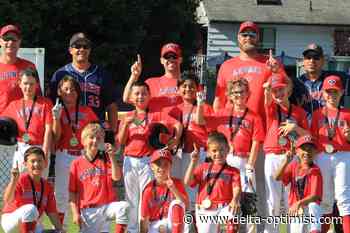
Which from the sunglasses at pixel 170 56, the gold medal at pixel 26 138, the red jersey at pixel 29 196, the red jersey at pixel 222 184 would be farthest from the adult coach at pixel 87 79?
the red jersey at pixel 222 184

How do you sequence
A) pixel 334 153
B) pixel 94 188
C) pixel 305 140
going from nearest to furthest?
pixel 305 140 < pixel 94 188 < pixel 334 153

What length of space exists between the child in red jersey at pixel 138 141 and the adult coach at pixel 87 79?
0.31 metres

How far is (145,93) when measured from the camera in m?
7.89

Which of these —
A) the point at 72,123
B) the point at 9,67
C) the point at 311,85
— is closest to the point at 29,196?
the point at 72,123

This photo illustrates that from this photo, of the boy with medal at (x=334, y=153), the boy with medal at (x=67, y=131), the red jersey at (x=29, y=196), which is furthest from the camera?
the boy with medal at (x=67, y=131)

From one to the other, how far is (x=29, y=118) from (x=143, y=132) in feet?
3.87

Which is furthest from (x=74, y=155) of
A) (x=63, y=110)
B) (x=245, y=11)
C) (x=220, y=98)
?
(x=245, y=11)

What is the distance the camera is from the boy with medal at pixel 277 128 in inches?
295

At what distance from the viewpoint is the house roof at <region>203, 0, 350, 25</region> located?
3431 centimetres

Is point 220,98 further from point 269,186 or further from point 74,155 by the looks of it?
point 74,155

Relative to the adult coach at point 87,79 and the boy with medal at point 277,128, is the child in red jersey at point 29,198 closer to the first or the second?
the adult coach at point 87,79

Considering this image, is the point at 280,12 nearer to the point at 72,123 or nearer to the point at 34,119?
the point at 72,123

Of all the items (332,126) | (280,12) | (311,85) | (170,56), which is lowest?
(332,126)

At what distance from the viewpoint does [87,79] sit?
26.1 feet
